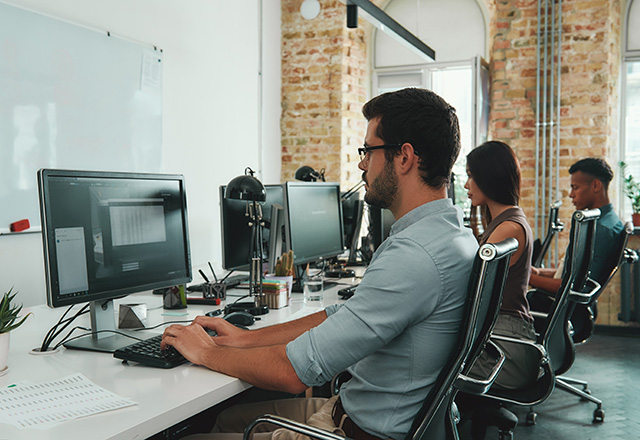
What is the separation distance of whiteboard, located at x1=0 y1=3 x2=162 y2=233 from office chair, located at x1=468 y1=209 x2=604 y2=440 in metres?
2.51

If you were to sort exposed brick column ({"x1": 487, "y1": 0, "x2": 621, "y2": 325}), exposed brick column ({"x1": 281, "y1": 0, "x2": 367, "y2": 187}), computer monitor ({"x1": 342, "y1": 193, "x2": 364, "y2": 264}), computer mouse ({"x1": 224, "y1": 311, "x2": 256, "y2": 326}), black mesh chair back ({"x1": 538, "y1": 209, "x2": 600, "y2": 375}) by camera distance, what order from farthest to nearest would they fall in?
exposed brick column ({"x1": 281, "y1": 0, "x2": 367, "y2": 187}) < exposed brick column ({"x1": 487, "y1": 0, "x2": 621, "y2": 325}) < computer monitor ({"x1": 342, "y1": 193, "x2": 364, "y2": 264}) < black mesh chair back ({"x1": 538, "y1": 209, "x2": 600, "y2": 375}) < computer mouse ({"x1": 224, "y1": 311, "x2": 256, "y2": 326})

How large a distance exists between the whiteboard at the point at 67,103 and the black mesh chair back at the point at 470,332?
8.42 feet

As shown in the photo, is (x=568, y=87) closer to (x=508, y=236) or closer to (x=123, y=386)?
(x=508, y=236)

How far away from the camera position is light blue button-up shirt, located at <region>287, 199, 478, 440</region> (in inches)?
51.1

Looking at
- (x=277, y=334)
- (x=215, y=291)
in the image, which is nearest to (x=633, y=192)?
(x=215, y=291)

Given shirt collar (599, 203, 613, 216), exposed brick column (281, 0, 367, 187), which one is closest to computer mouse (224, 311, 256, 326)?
shirt collar (599, 203, 613, 216)

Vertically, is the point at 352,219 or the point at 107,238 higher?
the point at 107,238

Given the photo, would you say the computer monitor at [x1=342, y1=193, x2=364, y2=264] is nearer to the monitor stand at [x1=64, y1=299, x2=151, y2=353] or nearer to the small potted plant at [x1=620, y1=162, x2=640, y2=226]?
the monitor stand at [x1=64, y1=299, x2=151, y2=353]

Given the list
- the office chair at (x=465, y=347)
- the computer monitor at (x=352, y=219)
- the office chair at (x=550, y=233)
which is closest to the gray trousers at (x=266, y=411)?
the office chair at (x=465, y=347)

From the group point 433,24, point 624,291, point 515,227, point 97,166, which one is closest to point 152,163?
point 97,166

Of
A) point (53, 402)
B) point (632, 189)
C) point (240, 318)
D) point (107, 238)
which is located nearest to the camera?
point (53, 402)

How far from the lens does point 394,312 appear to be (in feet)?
4.25

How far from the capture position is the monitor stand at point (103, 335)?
5.51 ft

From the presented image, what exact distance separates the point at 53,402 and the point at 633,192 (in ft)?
16.0
